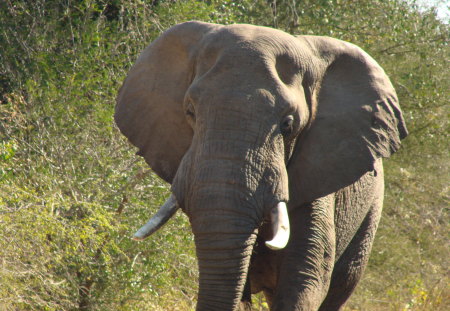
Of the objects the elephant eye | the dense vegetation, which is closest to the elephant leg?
the dense vegetation

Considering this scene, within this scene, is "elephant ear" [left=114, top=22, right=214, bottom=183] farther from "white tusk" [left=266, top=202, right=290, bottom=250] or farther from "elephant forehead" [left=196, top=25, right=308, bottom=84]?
"white tusk" [left=266, top=202, right=290, bottom=250]

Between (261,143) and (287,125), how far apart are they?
23cm

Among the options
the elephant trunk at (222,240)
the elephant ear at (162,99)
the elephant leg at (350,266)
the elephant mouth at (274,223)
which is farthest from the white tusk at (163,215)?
the elephant leg at (350,266)

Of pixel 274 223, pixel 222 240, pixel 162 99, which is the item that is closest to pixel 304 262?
pixel 274 223

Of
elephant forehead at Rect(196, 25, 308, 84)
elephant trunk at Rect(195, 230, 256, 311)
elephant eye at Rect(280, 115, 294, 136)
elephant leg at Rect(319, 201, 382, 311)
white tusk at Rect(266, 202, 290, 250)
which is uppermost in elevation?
elephant forehead at Rect(196, 25, 308, 84)

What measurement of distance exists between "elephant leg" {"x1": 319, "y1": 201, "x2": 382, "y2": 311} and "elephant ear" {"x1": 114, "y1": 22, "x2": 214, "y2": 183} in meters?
1.36

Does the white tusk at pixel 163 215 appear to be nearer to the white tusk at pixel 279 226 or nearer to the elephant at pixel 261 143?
the elephant at pixel 261 143

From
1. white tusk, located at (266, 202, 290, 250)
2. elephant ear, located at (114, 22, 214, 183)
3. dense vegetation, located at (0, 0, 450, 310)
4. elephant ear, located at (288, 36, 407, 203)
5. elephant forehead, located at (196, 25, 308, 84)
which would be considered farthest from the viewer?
dense vegetation, located at (0, 0, 450, 310)

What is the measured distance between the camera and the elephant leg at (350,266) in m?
5.61

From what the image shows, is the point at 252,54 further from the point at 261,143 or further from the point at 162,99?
the point at 162,99

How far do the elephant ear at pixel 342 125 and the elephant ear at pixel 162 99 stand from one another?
0.64m

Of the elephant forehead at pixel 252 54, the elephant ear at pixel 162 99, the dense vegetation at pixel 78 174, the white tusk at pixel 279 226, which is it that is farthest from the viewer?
the dense vegetation at pixel 78 174

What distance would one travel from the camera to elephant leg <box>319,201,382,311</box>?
5.61 metres

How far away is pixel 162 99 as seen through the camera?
5.01 m
